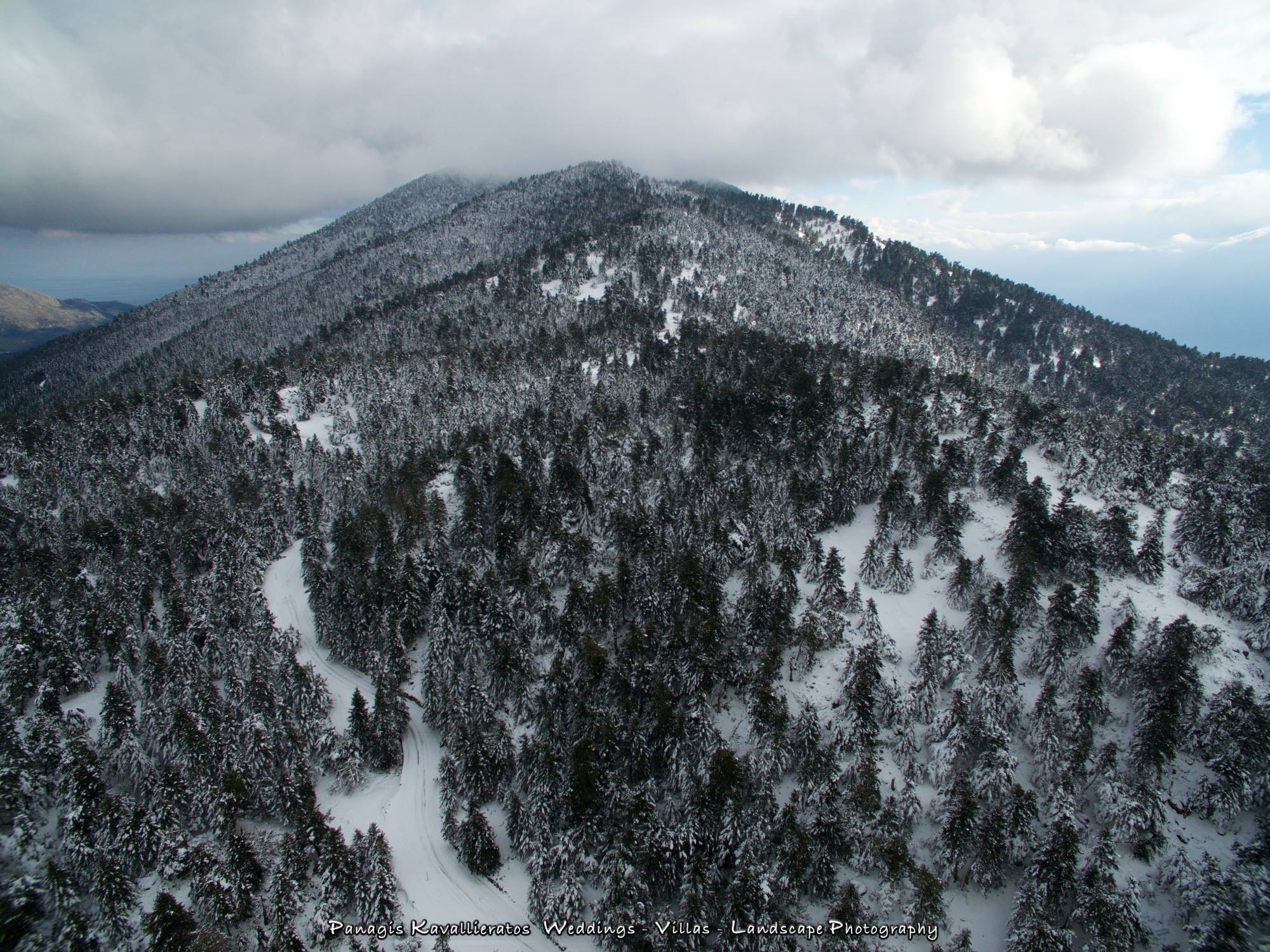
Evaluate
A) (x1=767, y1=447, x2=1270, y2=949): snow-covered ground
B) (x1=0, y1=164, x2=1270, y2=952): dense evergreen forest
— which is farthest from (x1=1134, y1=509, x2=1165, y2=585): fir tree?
(x1=767, y1=447, x2=1270, y2=949): snow-covered ground

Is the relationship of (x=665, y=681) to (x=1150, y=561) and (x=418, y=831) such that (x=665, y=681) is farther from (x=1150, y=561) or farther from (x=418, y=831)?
(x=1150, y=561)

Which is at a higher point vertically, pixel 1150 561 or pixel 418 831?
pixel 1150 561

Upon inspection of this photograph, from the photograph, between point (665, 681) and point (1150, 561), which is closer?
point (665, 681)

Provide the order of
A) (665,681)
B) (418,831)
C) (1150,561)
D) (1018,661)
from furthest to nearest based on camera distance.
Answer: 1. (1150,561)
2. (1018,661)
3. (665,681)
4. (418,831)

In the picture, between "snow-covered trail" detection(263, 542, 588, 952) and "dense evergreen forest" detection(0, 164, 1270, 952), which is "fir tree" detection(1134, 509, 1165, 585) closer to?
"dense evergreen forest" detection(0, 164, 1270, 952)

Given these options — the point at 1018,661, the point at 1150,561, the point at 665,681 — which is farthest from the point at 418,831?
the point at 1150,561

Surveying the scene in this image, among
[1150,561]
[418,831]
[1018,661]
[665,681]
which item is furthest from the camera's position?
[1150,561]

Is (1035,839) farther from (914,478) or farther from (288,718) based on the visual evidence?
(288,718)
